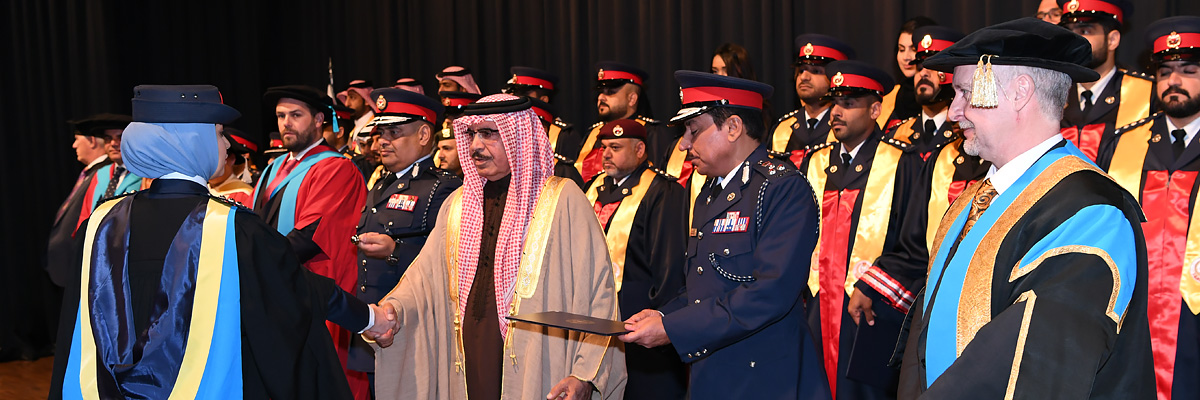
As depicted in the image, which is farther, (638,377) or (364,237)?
(638,377)

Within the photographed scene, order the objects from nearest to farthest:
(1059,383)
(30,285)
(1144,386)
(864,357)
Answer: (1059,383), (1144,386), (864,357), (30,285)

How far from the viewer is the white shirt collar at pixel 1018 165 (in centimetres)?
167

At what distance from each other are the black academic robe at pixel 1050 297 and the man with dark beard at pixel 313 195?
3252 mm

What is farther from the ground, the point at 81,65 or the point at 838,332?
the point at 81,65

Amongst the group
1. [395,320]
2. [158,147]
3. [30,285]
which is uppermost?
[158,147]

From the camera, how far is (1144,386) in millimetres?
1594

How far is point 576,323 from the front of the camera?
2.35 meters

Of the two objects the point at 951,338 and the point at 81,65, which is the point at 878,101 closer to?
the point at 951,338

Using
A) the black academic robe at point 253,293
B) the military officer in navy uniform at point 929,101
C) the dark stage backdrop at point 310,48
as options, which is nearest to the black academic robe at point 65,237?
the dark stage backdrop at point 310,48

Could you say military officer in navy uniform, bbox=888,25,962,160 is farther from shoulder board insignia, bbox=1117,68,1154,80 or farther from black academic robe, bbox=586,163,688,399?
black academic robe, bbox=586,163,688,399

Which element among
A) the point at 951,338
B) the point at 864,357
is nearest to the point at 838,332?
the point at 864,357

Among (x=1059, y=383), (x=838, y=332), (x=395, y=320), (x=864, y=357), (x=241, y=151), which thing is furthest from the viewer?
(x=241, y=151)

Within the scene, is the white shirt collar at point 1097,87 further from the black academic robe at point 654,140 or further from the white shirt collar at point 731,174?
the black academic robe at point 654,140

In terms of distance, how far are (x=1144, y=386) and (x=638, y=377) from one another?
2.98m
